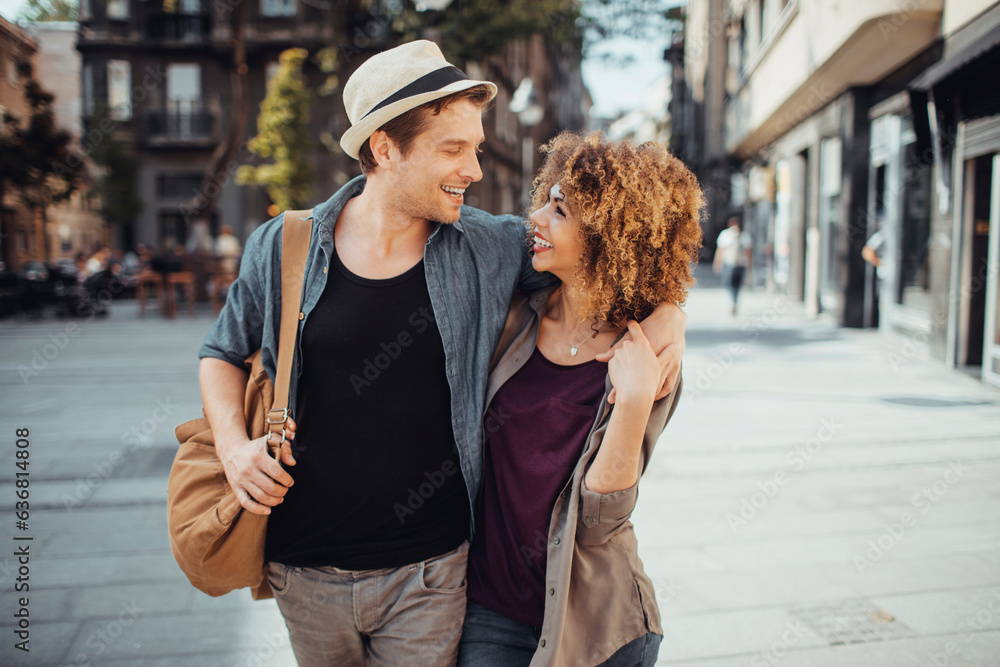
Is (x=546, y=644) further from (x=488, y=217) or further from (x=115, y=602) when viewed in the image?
(x=115, y=602)

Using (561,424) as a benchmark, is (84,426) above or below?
below

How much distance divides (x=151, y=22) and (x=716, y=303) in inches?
880

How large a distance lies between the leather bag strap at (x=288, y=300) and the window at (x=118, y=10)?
1184 inches

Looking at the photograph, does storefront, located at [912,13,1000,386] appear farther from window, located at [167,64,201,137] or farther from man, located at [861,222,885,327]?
window, located at [167,64,201,137]

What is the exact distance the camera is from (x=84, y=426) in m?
6.59

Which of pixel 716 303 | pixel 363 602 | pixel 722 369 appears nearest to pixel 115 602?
pixel 363 602

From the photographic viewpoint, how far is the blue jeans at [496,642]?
5.93 feet

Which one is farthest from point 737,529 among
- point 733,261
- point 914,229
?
point 733,261

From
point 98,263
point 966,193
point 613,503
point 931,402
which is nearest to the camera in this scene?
point 613,503

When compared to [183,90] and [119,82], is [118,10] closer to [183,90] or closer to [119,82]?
[119,82]

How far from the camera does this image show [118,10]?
26.9 meters

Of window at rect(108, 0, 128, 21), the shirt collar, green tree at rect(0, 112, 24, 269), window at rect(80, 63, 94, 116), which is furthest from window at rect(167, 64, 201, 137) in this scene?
the shirt collar

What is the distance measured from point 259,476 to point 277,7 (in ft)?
89.0

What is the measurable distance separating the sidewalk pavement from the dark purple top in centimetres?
147
